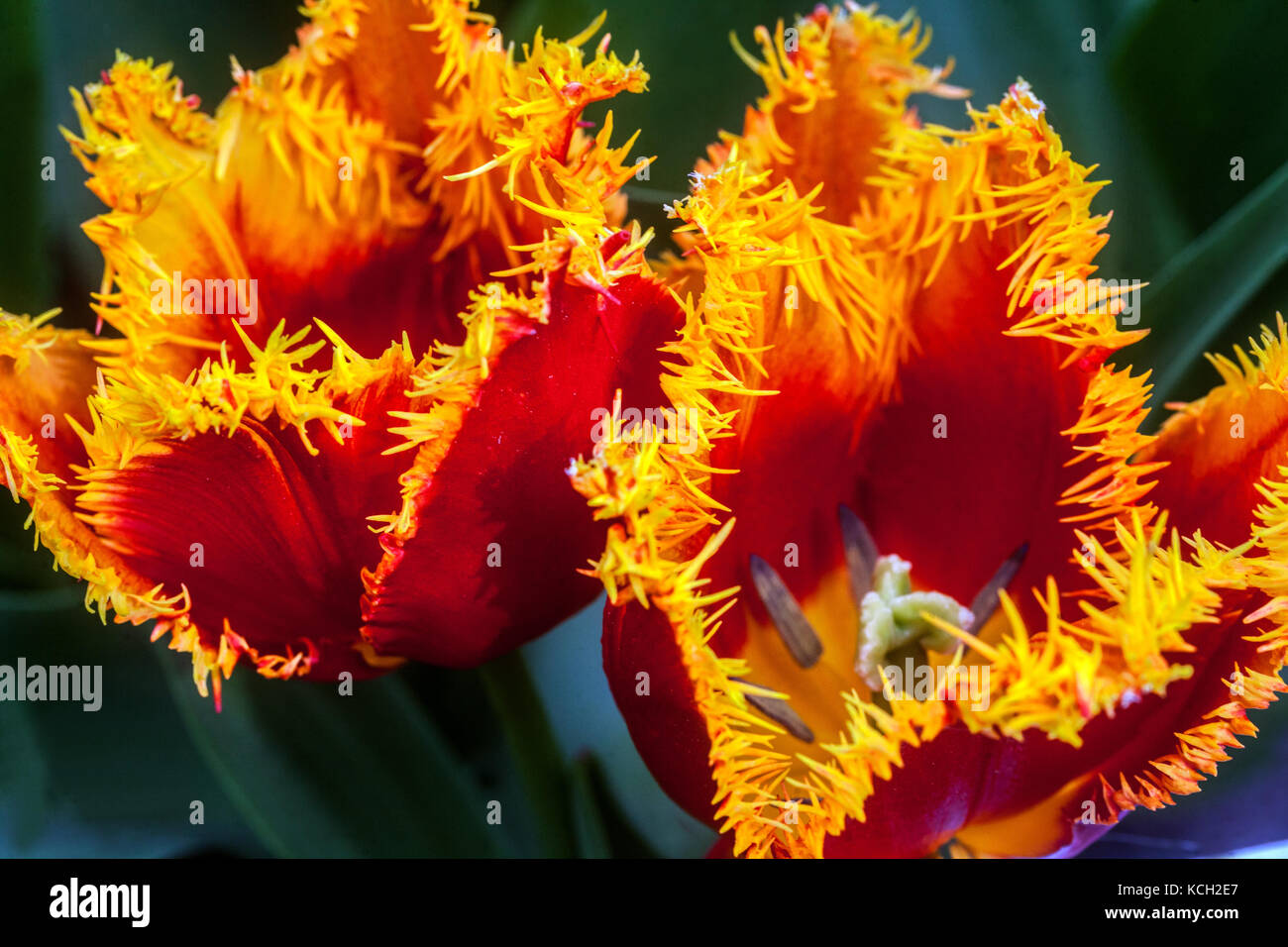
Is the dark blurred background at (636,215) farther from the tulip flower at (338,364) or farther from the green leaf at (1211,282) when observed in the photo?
the tulip flower at (338,364)

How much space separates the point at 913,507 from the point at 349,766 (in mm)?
343

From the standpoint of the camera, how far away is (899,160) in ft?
1.91

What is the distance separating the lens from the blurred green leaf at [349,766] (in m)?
0.63

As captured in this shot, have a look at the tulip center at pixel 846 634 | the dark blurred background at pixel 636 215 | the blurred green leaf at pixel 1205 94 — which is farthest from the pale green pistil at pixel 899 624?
the blurred green leaf at pixel 1205 94

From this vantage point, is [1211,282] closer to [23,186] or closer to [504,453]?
[504,453]

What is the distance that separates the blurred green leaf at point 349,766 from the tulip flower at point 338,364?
0.47 feet

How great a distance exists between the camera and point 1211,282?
627 mm

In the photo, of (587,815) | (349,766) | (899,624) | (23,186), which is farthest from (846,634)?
(23,186)

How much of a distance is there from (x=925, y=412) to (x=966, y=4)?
0.94ft

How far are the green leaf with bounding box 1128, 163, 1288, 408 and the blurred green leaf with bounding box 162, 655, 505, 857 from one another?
44 centimetres

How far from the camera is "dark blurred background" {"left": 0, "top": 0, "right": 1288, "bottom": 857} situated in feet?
2.06

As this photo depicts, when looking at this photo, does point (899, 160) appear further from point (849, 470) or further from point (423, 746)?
point (423, 746)
